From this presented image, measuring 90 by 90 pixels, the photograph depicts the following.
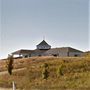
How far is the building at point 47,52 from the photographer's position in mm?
82688

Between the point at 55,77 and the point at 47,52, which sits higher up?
the point at 47,52

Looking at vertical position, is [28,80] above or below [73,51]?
below

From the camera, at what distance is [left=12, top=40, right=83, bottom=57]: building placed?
82688 mm

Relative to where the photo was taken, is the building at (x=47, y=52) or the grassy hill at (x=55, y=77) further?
the building at (x=47, y=52)

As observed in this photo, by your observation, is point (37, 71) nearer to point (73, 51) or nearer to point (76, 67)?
point (76, 67)

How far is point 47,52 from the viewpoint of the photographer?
87062mm

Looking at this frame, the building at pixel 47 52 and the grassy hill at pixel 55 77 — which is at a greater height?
the building at pixel 47 52

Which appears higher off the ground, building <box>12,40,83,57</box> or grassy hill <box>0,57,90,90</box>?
building <box>12,40,83,57</box>

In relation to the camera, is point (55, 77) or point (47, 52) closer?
point (55, 77)

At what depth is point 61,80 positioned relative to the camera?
1587 inches

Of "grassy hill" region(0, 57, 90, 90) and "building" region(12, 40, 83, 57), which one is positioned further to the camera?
"building" region(12, 40, 83, 57)

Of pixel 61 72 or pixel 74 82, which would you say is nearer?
pixel 74 82

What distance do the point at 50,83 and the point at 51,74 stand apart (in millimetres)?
4770

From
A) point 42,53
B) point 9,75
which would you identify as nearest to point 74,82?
point 9,75
